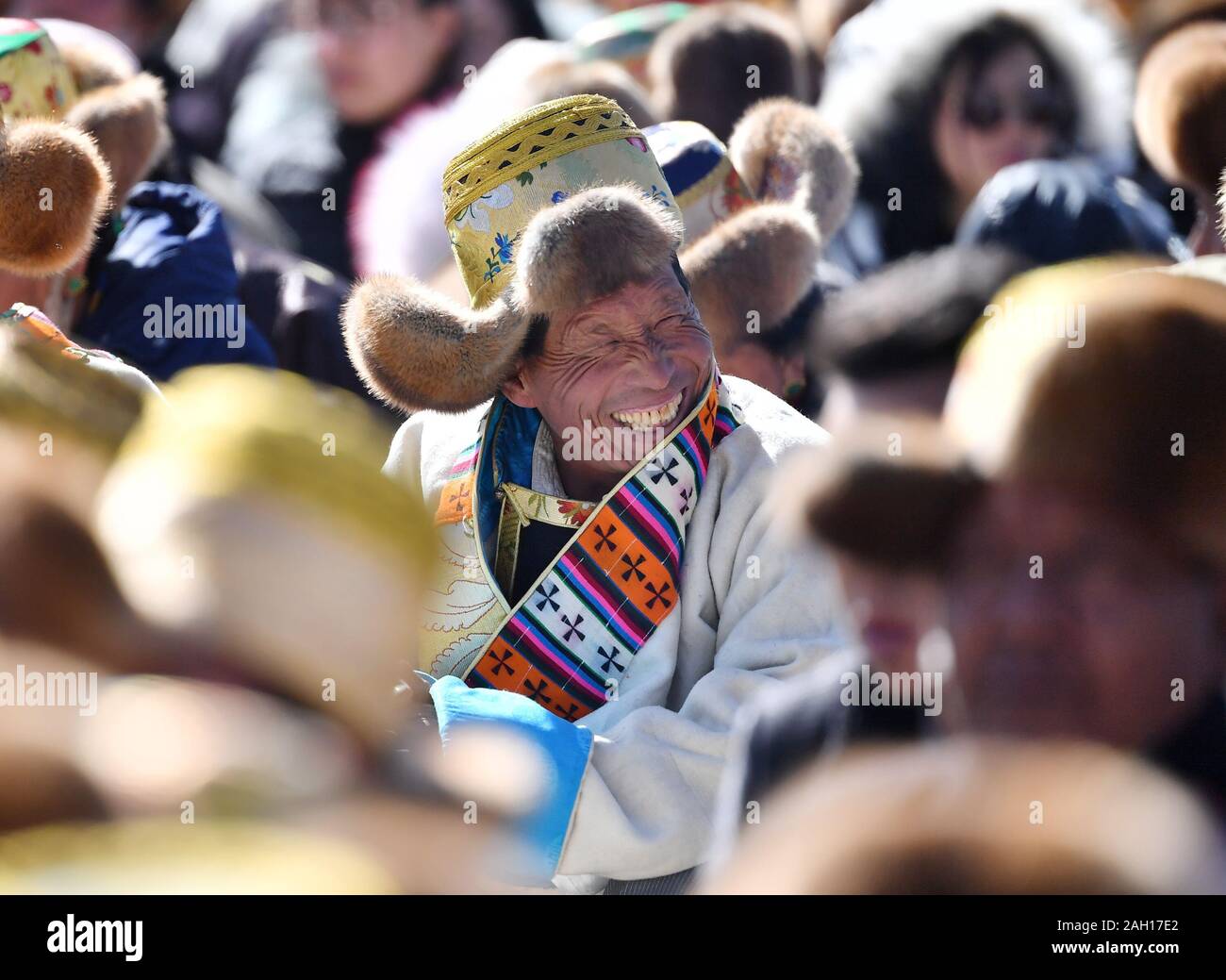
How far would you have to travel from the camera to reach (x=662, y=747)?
211 centimetres

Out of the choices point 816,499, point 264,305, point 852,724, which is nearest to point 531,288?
point 852,724

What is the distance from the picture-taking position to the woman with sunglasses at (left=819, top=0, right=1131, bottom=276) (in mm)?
3807

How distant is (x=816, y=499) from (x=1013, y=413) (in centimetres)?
16

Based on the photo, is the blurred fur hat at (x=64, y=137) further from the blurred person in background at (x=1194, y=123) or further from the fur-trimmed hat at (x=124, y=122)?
the blurred person in background at (x=1194, y=123)

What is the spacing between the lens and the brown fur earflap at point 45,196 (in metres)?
2.30

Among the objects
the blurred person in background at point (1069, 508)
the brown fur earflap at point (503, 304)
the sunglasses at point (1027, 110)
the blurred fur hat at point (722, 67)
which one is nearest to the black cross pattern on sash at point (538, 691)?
the brown fur earflap at point (503, 304)

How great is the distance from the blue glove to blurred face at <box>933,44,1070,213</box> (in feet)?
7.40

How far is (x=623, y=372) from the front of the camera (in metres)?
2.34

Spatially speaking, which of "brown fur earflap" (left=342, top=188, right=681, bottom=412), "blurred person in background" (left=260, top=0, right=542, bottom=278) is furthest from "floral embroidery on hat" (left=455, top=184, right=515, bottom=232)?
"blurred person in background" (left=260, top=0, right=542, bottom=278)

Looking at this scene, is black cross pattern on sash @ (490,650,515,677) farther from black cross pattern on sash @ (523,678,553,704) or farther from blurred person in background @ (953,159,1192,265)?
blurred person in background @ (953,159,1192,265)

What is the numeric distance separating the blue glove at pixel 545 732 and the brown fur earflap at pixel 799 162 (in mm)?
1541

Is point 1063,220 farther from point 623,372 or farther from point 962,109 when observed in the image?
point 623,372

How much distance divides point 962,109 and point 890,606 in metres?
2.98

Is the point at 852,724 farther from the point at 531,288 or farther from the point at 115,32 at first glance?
the point at 115,32
